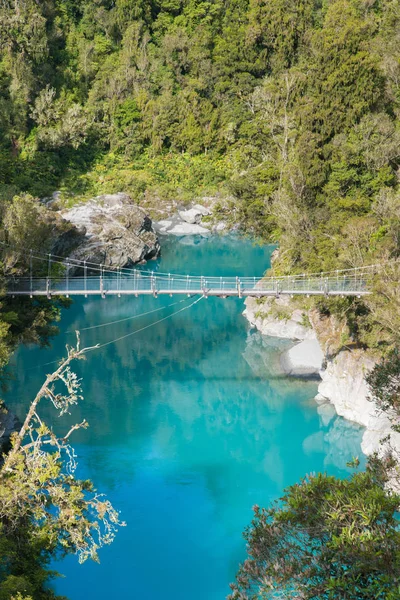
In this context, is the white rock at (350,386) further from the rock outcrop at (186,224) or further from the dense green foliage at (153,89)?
the rock outcrop at (186,224)

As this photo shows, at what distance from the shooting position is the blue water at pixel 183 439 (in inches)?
363

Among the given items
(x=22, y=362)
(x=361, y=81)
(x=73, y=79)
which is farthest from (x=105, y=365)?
(x=73, y=79)

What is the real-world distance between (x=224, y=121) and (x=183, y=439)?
79.7 ft

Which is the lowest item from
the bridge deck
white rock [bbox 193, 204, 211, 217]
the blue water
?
the blue water

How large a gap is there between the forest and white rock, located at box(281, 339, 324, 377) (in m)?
2.00

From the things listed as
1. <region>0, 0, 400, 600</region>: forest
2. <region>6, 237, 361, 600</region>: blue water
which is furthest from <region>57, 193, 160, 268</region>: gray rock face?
<region>6, 237, 361, 600</region>: blue water

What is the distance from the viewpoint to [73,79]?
34.5 metres

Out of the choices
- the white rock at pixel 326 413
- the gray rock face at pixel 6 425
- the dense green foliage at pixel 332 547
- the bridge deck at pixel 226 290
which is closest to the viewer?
the dense green foliage at pixel 332 547

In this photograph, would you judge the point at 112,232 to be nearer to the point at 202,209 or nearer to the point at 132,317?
the point at 132,317

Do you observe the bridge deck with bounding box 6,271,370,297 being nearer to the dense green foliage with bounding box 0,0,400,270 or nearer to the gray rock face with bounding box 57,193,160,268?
the dense green foliage with bounding box 0,0,400,270

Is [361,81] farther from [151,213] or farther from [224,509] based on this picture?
[151,213]

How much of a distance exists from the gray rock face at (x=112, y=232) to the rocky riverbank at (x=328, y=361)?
7980mm

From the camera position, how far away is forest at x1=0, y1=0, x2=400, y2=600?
14.1m

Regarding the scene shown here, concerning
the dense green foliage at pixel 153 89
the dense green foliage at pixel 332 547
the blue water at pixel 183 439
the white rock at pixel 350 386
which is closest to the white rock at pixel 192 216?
the dense green foliage at pixel 153 89
